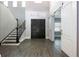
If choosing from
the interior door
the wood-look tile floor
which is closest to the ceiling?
the interior door

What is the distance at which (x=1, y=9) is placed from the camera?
354 inches

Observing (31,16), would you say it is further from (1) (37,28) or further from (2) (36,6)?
(1) (37,28)

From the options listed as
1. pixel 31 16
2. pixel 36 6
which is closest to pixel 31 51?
pixel 31 16

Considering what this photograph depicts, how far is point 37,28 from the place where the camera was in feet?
48.8

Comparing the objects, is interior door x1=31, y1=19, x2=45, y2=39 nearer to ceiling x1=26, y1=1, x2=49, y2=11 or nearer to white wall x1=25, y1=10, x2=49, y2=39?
white wall x1=25, y1=10, x2=49, y2=39

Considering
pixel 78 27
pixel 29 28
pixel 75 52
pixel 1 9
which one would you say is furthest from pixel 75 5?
pixel 29 28

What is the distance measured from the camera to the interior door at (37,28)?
14617mm

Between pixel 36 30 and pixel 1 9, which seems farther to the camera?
pixel 36 30

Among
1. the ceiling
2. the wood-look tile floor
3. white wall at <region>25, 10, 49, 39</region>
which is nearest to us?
the wood-look tile floor

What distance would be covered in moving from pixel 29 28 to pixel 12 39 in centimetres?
480

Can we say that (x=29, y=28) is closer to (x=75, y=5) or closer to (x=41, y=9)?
(x=41, y=9)

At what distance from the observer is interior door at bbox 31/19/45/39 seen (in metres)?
14.6

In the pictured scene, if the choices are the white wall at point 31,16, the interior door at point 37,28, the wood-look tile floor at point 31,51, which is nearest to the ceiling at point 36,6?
the white wall at point 31,16

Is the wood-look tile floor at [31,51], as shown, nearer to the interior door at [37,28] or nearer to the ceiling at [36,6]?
the interior door at [37,28]
